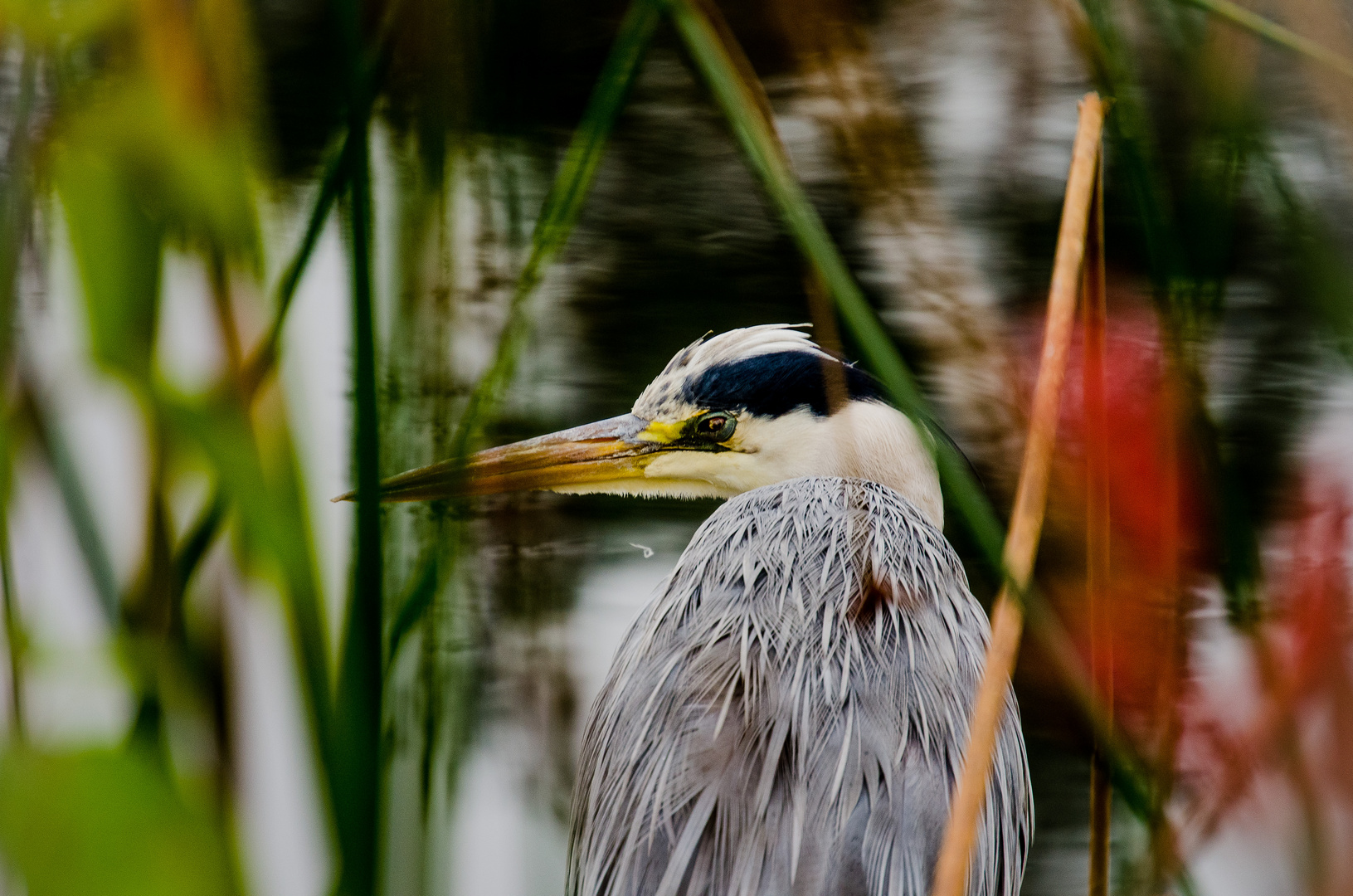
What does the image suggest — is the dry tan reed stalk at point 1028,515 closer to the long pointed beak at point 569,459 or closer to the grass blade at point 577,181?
the grass blade at point 577,181

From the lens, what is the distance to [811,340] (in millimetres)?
850

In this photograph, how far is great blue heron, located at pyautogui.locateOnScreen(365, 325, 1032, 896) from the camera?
0.49 meters

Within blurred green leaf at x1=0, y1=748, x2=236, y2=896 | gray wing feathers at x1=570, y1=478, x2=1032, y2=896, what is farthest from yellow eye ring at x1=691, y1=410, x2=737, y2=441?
blurred green leaf at x1=0, y1=748, x2=236, y2=896

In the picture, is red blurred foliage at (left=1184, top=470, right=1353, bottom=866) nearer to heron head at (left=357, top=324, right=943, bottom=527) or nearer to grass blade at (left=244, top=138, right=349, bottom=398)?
heron head at (left=357, top=324, right=943, bottom=527)

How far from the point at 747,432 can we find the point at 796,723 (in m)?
0.36

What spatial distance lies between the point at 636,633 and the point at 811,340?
340 millimetres

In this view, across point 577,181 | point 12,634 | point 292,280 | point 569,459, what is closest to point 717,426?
point 569,459

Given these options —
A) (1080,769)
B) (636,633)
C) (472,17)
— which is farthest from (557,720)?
(1080,769)

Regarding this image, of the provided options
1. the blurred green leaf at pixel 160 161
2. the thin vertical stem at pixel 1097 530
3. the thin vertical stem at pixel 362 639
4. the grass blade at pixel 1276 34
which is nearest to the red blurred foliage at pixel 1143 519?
the thin vertical stem at pixel 1097 530

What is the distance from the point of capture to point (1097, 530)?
0.51 meters

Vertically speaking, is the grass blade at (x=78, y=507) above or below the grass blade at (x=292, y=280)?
below

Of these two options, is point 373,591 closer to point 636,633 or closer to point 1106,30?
point 636,633

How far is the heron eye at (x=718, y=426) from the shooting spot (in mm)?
835

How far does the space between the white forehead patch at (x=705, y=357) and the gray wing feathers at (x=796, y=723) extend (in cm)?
17
